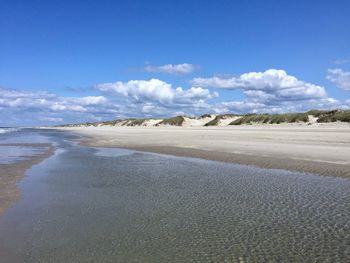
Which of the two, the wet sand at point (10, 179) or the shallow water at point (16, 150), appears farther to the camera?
the shallow water at point (16, 150)

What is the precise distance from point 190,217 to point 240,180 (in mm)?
5245

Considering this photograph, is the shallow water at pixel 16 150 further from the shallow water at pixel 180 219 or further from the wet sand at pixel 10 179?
the shallow water at pixel 180 219

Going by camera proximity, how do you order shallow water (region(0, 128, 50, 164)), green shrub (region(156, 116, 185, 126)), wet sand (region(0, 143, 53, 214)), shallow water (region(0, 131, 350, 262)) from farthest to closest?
1. green shrub (region(156, 116, 185, 126))
2. shallow water (region(0, 128, 50, 164))
3. wet sand (region(0, 143, 53, 214))
4. shallow water (region(0, 131, 350, 262))

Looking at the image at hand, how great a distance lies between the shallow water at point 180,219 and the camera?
666 cm

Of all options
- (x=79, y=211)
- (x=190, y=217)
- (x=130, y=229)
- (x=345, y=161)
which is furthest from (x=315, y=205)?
(x=345, y=161)

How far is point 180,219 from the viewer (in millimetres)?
8781

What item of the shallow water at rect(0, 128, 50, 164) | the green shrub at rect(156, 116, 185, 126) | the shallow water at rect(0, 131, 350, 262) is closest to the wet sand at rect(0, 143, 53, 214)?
the shallow water at rect(0, 131, 350, 262)

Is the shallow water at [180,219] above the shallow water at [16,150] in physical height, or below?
below

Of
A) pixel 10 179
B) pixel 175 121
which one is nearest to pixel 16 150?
pixel 10 179

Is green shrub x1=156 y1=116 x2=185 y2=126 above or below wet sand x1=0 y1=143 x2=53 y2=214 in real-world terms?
above

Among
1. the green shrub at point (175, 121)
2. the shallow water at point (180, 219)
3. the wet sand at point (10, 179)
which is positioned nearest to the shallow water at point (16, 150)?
the wet sand at point (10, 179)

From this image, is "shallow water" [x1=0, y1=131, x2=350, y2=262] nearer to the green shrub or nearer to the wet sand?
the wet sand

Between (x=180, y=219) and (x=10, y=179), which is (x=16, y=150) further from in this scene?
(x=180, y=219)

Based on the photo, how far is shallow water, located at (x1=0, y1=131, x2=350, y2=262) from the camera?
21.8 feet
